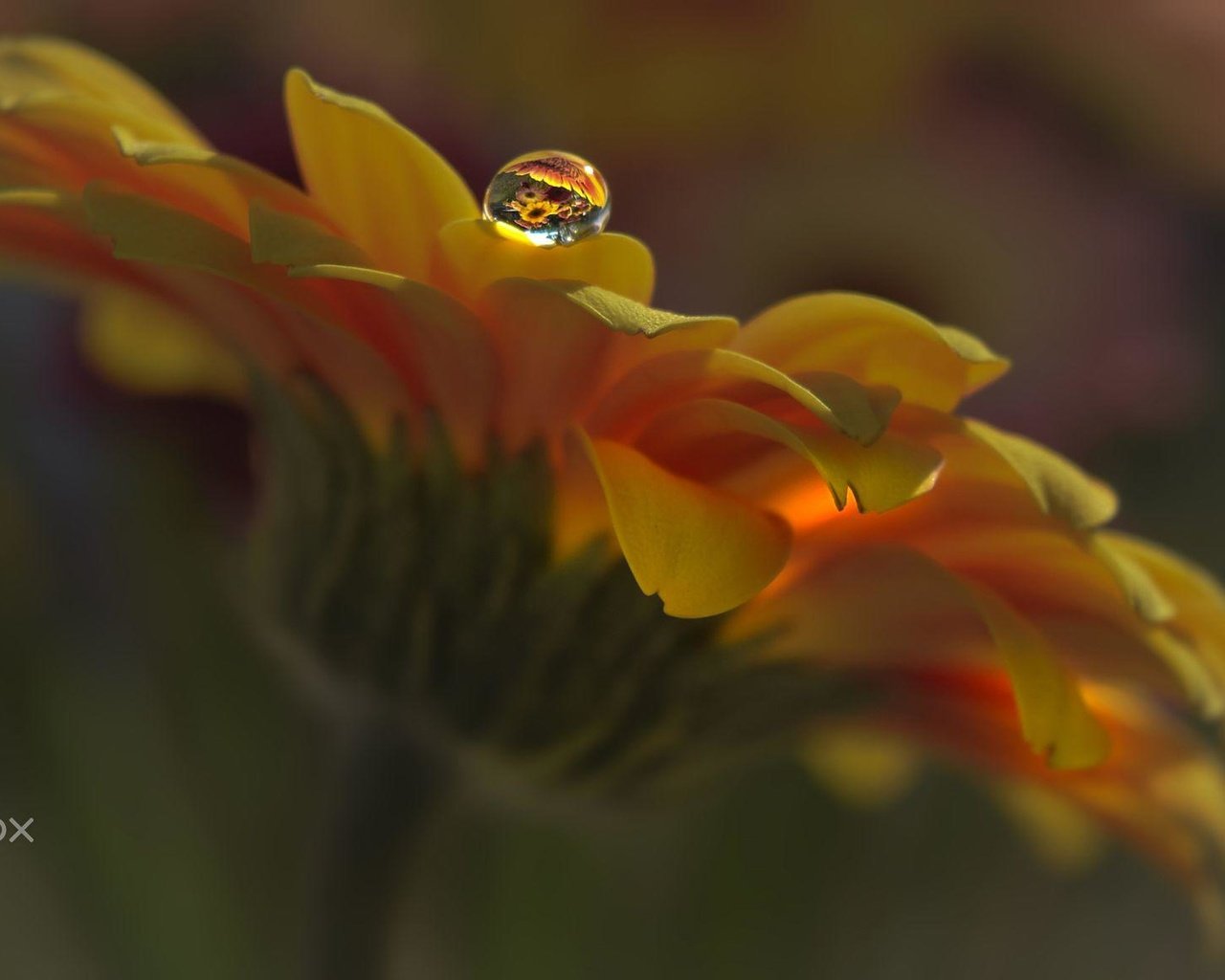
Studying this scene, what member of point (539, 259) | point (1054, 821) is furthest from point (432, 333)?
point (1054, 821)

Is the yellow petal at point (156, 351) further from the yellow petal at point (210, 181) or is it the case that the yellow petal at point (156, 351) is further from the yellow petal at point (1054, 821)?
the yellow petal at point (1054, 821)

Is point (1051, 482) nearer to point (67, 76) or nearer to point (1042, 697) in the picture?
point (1042, 697)

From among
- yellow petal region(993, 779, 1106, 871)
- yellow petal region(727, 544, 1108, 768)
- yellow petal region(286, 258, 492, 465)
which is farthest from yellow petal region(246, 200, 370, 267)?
yellow petal region(993, 779, 1106, 871)

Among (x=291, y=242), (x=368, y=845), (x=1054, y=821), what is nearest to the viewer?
(x=291, y=242)

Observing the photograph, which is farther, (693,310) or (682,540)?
(693,310)

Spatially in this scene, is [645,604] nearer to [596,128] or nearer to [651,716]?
[651,716]

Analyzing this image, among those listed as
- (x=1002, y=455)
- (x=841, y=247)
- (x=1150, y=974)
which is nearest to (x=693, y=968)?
(x=1150, y=974)

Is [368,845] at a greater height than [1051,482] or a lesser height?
lesser
